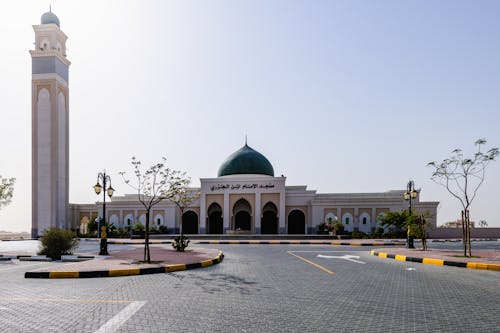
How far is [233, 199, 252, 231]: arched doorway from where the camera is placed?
147 ft

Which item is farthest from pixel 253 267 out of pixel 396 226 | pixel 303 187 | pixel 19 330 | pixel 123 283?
pixel 303 187

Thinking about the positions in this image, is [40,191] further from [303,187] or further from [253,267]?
[253,267]

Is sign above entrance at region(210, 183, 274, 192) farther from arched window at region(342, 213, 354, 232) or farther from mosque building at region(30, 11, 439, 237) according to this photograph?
arched window at region(342, 213, 354, 232)

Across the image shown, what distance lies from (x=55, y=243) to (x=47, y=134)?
28.9m

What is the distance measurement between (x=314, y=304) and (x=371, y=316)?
3.47ft

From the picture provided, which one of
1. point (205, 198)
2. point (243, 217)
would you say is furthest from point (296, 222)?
point (205, 198)

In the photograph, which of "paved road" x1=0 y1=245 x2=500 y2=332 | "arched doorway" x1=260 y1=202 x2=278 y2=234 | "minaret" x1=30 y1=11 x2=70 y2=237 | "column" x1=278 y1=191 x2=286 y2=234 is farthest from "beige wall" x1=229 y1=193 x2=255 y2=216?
"paved road" x1=0 y1=245 x2=500 y2=332

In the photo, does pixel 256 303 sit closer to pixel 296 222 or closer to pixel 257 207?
pixel 257 207

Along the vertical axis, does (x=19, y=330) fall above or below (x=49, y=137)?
below

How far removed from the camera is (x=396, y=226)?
1468 inches

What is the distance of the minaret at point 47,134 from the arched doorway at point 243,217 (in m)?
19.0

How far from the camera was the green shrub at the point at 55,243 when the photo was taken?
50.0 ft

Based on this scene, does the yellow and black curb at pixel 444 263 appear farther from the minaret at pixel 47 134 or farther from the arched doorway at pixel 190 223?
the minaret at pixel 47 134

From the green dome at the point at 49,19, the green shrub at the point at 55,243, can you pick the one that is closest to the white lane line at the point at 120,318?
the green shrub at the point at 55,243
